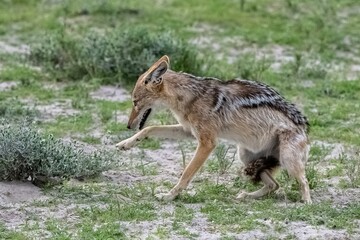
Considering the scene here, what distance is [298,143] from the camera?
8766 mm

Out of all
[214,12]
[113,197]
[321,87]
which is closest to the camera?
[113,197]

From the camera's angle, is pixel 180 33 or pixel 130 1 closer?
pixel 180 33

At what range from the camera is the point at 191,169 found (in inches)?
338

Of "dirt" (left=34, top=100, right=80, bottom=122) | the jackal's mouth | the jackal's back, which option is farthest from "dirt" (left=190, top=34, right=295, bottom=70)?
the jackal's mouth

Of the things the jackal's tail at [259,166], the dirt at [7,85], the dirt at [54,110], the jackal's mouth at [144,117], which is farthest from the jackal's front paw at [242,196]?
the dirt at [7,85]

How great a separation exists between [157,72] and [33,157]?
4.07 feet

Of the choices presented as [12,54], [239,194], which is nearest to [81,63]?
[12,54]

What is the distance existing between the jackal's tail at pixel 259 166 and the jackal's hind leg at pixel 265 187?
4 centimetres

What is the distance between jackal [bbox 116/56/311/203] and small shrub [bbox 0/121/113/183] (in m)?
0.55

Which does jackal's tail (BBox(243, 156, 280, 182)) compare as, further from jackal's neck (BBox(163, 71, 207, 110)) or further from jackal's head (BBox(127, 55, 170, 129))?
jackal's head (BBox(127, 55, 170, 129))

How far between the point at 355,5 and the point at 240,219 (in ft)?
32.9

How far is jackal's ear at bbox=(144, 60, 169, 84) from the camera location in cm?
868

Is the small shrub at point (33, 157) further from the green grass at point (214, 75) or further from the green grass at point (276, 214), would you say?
the green grass at point (276, 214)

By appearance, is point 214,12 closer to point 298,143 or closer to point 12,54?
point 12,54
